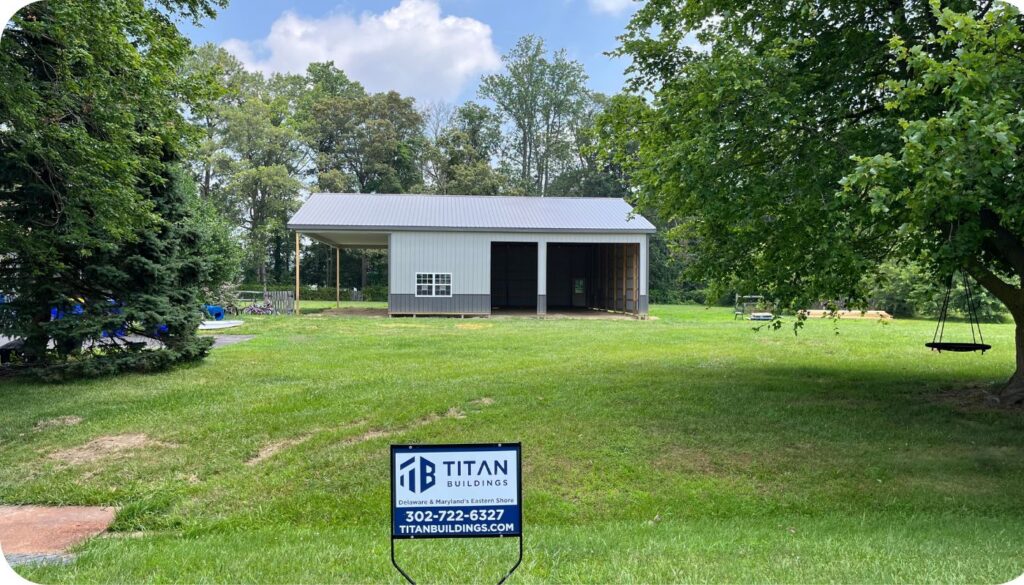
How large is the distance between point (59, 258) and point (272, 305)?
15504mm

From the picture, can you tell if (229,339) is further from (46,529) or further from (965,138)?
(965,138)

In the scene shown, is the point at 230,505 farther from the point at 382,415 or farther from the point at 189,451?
the point at 382,415

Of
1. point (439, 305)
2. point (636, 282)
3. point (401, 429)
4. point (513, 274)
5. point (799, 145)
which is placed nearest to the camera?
point (401, 429)

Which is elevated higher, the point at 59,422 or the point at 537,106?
the point at 537,106

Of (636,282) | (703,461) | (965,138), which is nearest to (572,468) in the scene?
(703,461)

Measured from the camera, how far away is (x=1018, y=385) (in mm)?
8578

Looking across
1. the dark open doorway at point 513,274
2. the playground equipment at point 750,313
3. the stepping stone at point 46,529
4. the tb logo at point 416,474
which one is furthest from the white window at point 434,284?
the tb logo at point 416,474

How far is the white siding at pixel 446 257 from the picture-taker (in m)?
25.0

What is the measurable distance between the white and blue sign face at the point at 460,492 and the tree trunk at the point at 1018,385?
864 centimetres

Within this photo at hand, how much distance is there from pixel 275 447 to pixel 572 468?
3.23m

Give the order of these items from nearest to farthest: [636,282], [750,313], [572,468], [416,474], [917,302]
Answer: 1. [416,474]
2. [572,468]
3. [750,313]
4. [917,302]
5. [636,282]

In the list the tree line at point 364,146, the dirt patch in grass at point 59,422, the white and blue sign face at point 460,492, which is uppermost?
the tree line at point 364,146

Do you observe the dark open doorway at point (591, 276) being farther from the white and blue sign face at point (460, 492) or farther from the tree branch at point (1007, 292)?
the white and blue sign face at point (460, 492)

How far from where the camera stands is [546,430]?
712 cm
